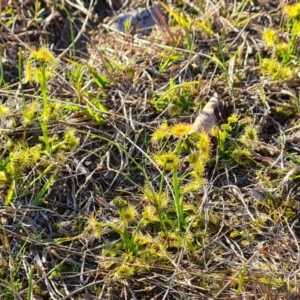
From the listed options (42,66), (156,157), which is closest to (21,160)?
(42,66)

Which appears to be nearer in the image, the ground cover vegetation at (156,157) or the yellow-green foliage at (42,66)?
the ground cover vegetation at (156,157)

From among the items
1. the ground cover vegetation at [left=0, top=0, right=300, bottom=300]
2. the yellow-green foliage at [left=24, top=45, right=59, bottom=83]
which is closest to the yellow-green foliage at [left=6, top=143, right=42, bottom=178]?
the ground cover vegetation at [left=0, top=0, right=300, bottom=300]

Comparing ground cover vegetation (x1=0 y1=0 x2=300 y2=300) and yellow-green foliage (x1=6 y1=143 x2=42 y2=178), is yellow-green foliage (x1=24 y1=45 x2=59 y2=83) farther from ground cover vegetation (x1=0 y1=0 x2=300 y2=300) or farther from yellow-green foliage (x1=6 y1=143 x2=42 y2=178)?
yellow-green foliage (x1=6 y1=143 x2=42 y2=178)

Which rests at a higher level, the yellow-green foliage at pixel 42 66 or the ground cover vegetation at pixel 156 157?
the yellow-green foliage at pixel 42 66

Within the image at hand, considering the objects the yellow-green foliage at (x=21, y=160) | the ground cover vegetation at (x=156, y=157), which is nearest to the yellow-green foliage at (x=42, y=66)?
the ground cover vegetation at (x=156, y=157)

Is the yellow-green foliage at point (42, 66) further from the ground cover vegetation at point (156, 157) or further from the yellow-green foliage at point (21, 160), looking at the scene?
the yellow-green foliage at point (21, 160)

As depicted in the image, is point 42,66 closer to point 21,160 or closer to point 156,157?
point 21,160

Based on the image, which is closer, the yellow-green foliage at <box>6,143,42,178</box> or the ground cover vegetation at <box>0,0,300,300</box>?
the ground cover vegetation at <box>0,0,300,300</box>

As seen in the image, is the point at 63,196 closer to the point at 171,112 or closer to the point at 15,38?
the point at 171,112
